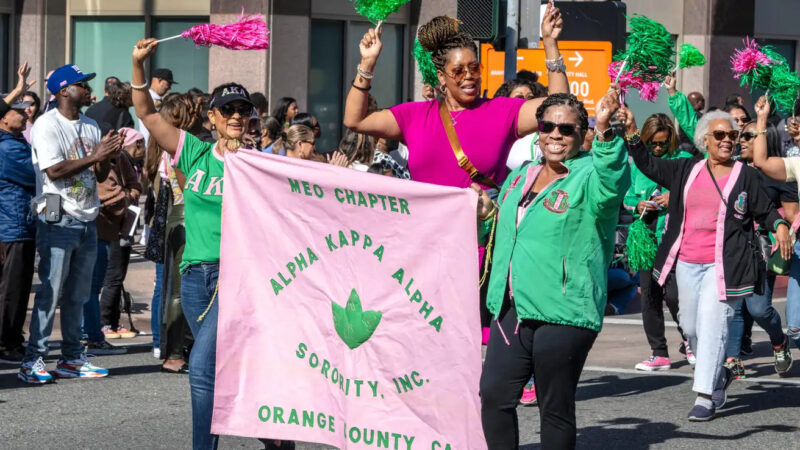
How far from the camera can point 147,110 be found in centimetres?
661

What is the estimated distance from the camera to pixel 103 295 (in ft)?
37.4

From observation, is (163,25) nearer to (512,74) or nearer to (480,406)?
(512,74)

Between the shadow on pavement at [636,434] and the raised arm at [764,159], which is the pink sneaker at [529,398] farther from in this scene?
the raised arm at [764,159]

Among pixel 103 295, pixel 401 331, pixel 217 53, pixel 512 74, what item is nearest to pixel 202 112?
pixel 103 295

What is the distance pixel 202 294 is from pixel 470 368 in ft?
4.76

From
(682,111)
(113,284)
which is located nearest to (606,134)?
(682,111)

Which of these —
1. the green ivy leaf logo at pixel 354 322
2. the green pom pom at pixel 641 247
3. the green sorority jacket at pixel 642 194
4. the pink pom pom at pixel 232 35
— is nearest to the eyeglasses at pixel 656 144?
the green sorority jacket at pixel 642 194

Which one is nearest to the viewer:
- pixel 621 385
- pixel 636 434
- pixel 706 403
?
pixel 636 434

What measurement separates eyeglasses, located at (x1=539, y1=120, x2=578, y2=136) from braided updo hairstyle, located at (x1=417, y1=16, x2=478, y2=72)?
2.16 feet

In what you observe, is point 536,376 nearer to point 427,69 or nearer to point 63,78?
point 427,69

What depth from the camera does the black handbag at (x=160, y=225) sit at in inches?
391

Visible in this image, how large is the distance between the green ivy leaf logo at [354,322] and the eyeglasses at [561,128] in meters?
1.06

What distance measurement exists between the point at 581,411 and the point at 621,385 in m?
1.07

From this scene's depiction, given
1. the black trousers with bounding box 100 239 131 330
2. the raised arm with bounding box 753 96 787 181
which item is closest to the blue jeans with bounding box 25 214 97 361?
the black trousers with bounding box 100 239 131 330
